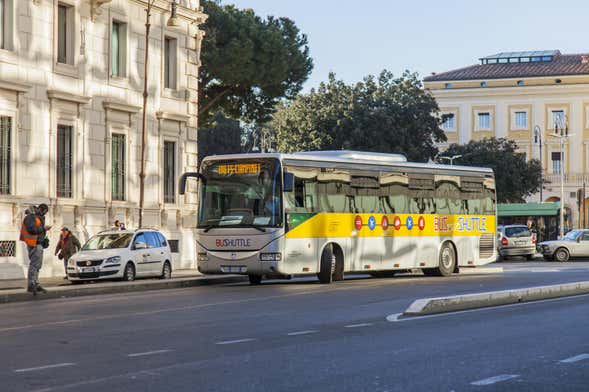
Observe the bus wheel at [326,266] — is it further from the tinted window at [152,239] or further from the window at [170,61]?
the window at [170,61]

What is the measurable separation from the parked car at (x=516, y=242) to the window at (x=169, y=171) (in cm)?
1923

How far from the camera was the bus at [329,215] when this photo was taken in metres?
29.9

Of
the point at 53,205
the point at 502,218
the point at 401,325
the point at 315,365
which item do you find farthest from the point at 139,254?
the point at 502,218

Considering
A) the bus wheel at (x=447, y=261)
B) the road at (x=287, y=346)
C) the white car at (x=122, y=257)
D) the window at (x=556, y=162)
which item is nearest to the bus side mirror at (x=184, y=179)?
the white car at (x=122, y=257)

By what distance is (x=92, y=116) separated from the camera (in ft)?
124

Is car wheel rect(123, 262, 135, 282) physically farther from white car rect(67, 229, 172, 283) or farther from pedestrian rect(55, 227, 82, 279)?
pedestrian rect(55, 227, 82, 279)

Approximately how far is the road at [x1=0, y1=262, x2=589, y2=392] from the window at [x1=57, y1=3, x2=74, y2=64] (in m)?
13.9

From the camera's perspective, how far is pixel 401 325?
1753 centimetres

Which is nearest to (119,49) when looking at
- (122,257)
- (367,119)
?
(122,257)

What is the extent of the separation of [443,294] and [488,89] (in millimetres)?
89062

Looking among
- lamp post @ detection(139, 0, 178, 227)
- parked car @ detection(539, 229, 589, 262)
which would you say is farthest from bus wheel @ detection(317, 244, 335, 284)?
parked car @ detection(539, 229, 589, 262)

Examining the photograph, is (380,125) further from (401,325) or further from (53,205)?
(401,325)

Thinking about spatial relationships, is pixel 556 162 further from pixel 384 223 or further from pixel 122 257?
pixel 122 257

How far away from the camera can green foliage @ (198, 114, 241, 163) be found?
3964 inches
